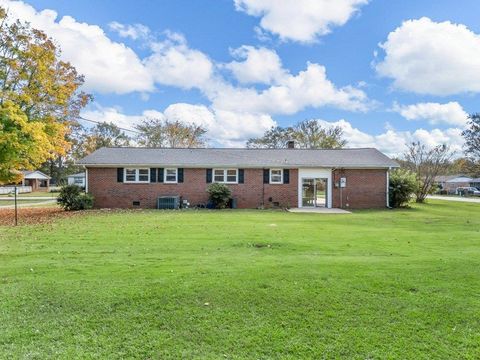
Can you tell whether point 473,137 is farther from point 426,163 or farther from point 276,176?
point 276,176

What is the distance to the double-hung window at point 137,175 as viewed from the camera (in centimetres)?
2267

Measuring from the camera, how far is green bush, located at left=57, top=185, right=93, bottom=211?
20969mm

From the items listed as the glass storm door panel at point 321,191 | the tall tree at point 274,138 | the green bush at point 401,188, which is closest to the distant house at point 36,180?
the tall tree at point 274,138

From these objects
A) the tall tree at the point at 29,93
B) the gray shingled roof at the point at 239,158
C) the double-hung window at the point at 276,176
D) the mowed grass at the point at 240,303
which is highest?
the tall tree at the point at 29,93

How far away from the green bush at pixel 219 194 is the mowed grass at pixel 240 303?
13223 mm

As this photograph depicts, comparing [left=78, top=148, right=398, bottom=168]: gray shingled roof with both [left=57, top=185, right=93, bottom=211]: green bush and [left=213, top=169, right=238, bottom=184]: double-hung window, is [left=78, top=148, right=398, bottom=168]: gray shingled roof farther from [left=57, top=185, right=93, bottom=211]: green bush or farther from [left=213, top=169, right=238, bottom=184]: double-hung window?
[left=57, top=185, right=93, bottom=211]: green bush

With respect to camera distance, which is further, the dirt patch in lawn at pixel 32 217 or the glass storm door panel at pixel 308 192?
the glass storm door panel at pixel 308 192

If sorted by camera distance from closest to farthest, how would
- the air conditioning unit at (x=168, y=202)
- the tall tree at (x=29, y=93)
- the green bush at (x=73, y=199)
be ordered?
the tall tree at (x=29, y=93)
the green bush at (x=73, y=199)
the air conditioning unit at (x=168, y=202)

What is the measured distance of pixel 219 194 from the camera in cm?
2147

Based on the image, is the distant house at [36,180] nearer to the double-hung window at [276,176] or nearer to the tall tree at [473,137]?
the double-hung window at [276,176]

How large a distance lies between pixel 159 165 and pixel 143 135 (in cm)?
2622

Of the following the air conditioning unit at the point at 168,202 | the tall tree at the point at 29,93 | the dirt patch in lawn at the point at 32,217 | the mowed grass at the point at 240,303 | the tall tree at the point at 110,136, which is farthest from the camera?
the tall tree at the point at 110,136

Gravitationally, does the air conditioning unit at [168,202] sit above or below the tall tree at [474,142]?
below

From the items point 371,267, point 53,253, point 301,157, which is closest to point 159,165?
point 301,157
